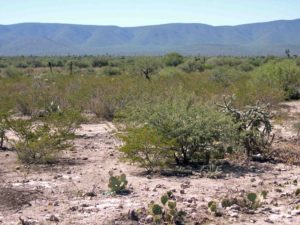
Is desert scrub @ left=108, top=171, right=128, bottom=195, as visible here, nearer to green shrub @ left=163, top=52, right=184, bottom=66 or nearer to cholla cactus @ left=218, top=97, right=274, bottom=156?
cholla cactus @ left=218, top=97, right=274, bottom=156

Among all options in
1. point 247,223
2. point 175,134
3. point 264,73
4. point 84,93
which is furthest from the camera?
point 264,73

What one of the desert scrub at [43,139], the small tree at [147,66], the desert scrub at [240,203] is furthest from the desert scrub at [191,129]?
the small tree at [147,66]

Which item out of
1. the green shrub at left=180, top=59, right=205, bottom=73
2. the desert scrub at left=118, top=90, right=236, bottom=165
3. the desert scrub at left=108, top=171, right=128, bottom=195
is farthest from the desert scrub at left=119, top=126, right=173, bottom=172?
the green shrub at left=180, top=59, right=205, bottom=73

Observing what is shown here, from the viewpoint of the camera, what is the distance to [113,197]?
30.6 feet

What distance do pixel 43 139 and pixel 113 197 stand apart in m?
3.41

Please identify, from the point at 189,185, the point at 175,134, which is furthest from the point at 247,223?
the point at 175,134

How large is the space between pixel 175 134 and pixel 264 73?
17.0m

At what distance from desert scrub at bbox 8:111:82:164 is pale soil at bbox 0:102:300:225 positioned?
31 cm

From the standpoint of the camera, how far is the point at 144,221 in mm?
8133

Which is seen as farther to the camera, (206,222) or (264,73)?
(264,73)

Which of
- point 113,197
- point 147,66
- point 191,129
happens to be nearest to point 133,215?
point 113,197

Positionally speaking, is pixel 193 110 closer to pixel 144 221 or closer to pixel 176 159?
pixel 176 159

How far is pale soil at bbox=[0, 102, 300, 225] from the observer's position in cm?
833

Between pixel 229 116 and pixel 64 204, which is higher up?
pixel 229 116
